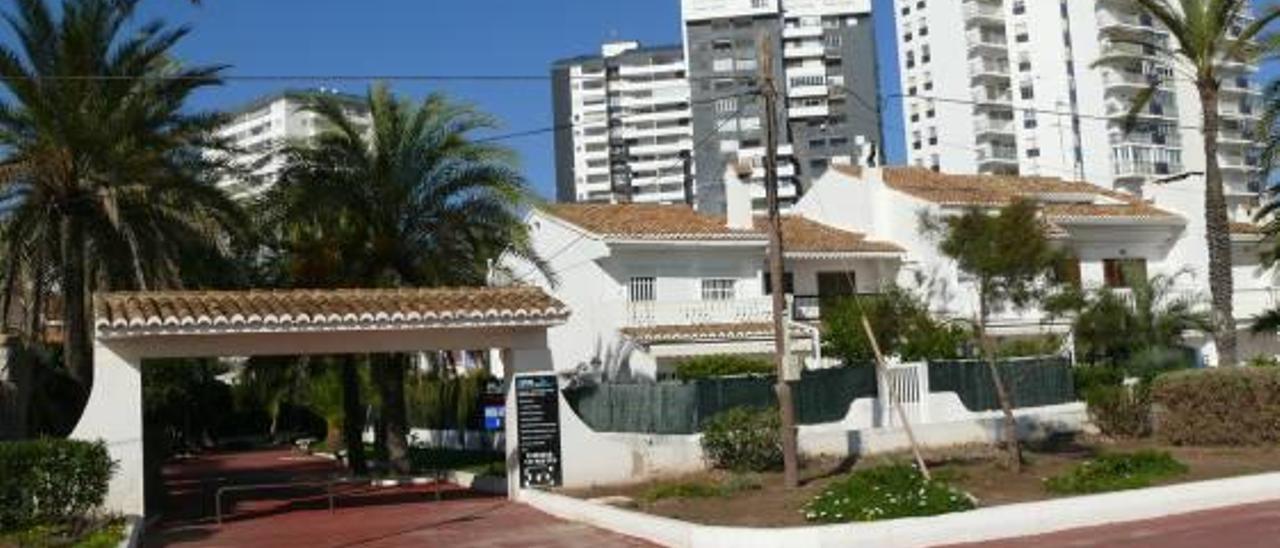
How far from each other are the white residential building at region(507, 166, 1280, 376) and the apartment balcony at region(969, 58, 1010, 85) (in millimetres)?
64649

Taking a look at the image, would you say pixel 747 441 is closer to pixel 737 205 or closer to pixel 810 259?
pixel 810 259

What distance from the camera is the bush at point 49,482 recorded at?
55.6 feet

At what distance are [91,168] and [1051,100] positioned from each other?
315 ft

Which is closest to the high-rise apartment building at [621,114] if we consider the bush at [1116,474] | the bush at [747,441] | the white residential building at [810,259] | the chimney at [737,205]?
the white residential building at [810,259]

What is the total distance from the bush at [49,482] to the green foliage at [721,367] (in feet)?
60.0

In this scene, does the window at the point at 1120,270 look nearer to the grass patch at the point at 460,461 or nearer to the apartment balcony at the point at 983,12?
the grass patch at the point at 460,461

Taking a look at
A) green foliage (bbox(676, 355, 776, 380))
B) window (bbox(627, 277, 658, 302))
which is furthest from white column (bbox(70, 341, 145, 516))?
window (bbox(627, 277, 658, 302))

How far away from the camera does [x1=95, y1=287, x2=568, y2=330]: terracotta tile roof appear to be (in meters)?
19.2

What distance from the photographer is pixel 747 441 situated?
22500 mm

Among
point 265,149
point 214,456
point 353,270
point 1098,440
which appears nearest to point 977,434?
point 1098,440

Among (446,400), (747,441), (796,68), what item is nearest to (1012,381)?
(747,441)

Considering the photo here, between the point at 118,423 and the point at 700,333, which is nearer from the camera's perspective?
the point at 118,423

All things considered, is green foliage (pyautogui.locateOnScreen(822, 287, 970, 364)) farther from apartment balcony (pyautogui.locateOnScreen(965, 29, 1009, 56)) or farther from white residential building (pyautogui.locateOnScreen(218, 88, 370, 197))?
apartment balcony (pyautogui.locateOnScreen(965, 29, 1009, 56))

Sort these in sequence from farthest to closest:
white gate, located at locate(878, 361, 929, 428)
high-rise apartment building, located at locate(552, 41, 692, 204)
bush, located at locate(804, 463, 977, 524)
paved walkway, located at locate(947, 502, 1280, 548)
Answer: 1. high-rise apartment building, located at locate(552, 41, 692, 204)
2. white gate, located at locate(878, 361, 929, 428)
3. bush, located at locate(804, 463, 977, 524)
4. paved walkway, located at locate(947, 502, 1280, 548)
